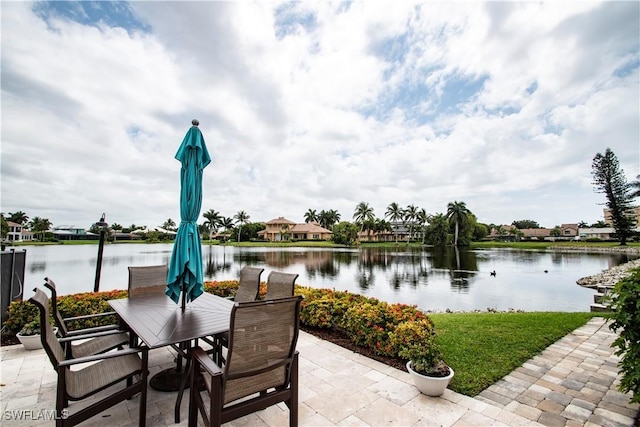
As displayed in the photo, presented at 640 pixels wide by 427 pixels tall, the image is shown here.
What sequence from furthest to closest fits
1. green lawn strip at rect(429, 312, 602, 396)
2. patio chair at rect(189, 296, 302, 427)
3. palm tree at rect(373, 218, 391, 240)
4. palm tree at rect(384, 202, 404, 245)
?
palm tree at rect(373, 218, 391, 240), palm tree at rect(384, 202, 404, 245), green lawn strip at rect(429, 312, 602, 396), patio chair at rect(189, 296, 302, 427)

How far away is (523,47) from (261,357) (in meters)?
9.76

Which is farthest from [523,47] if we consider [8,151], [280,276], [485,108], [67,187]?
[67,187]

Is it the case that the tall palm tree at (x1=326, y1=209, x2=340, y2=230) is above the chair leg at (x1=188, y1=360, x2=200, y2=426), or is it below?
above

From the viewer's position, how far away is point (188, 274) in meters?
2.76

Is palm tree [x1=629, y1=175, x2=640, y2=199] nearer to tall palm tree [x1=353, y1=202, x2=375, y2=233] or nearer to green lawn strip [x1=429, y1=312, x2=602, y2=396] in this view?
tall palm tree [x1=353, y1=202, x2=375, y2=233]

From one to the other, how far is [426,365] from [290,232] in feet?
182

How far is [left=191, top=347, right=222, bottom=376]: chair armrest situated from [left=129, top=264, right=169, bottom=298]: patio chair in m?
2.16

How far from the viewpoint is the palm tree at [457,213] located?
154ft

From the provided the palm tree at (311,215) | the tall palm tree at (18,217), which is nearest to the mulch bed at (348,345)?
the palm tree at (311,215)

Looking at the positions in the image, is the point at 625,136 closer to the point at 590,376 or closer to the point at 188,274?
the point at 590,376

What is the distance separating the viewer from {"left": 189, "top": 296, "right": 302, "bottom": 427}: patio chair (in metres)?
1.59

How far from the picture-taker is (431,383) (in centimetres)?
249

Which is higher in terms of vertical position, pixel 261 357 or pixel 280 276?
pixel 280 276

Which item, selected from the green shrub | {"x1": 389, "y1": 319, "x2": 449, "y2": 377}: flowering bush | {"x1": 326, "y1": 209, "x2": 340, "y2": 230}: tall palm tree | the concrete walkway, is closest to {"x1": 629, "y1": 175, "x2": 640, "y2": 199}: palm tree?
the concrete walkway
